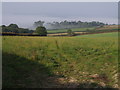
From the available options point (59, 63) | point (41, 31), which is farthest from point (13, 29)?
point (59, 63)

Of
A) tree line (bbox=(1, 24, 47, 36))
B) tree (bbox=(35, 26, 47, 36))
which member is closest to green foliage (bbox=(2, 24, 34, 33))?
tree line (bbox=(1, 24, 47, 36))

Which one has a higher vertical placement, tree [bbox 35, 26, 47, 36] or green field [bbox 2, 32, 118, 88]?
tree [bbox 35, 26, 47, 36]

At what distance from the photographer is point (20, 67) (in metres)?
12.3

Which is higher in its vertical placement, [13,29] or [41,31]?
[13,29]

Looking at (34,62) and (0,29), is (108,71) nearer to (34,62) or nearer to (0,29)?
(34,62)

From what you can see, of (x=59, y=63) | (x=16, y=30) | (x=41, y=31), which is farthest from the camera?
(x=41, y=31)

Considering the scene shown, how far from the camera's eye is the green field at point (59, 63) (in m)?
10.6

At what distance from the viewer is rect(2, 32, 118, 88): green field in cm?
1055

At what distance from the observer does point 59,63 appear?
44.1 ft

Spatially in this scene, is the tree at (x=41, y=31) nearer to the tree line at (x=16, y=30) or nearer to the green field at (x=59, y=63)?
the tree line at (x=16, y=30)

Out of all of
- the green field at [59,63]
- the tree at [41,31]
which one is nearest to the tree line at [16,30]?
the tree at [41,31]

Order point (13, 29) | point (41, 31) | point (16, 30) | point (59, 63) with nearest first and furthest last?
1. point (59, 63)
2. point (13, 29)
3. point (16, 30)
4. point (41, 31)

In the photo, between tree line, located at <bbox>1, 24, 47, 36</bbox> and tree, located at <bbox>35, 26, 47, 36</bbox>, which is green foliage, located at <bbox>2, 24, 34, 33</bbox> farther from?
tree, located at <bbox>35, 26, 47, 36</bbox>

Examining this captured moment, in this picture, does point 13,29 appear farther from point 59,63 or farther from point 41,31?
point 59,63
